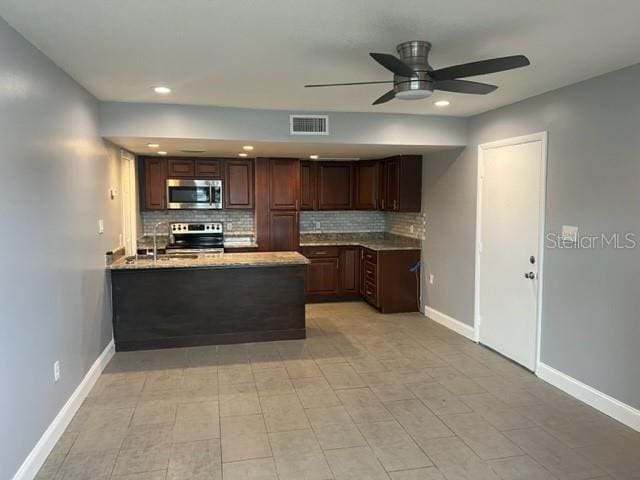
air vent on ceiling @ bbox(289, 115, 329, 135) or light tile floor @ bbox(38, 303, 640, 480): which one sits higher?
air vent on ceiling @ bbox(289, 115, 329, 135)

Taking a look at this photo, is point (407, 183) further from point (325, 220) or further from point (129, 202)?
point (129, 202)

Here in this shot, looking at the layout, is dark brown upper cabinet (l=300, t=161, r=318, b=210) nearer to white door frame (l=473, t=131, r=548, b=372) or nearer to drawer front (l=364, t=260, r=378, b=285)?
drawer front (l=364, t=260, r=378, b=285)

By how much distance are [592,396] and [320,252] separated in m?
4.02

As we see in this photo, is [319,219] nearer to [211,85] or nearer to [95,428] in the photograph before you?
[211,85]

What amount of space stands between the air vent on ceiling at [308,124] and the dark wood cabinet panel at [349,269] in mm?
2526

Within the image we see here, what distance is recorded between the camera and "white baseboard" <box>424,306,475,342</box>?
5.10m

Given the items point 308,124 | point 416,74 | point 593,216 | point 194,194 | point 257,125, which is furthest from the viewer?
point 194,194

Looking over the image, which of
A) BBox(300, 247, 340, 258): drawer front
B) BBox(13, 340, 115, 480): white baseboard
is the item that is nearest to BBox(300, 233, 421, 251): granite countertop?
BBox(300, 247, 340, 258): drawer front

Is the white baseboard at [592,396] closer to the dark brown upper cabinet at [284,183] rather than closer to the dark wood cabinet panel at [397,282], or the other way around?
the dark wood cabinet panel at [397,282]

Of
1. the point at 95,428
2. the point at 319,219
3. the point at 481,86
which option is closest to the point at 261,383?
the point at 95,428

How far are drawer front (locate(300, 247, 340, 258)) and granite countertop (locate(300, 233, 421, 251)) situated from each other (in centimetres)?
6

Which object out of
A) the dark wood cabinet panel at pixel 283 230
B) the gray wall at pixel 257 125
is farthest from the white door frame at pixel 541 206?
the dark wood cabinet panel at pixel 283 230

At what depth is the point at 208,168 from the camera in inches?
256

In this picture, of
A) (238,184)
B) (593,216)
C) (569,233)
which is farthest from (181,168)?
(593,216)
